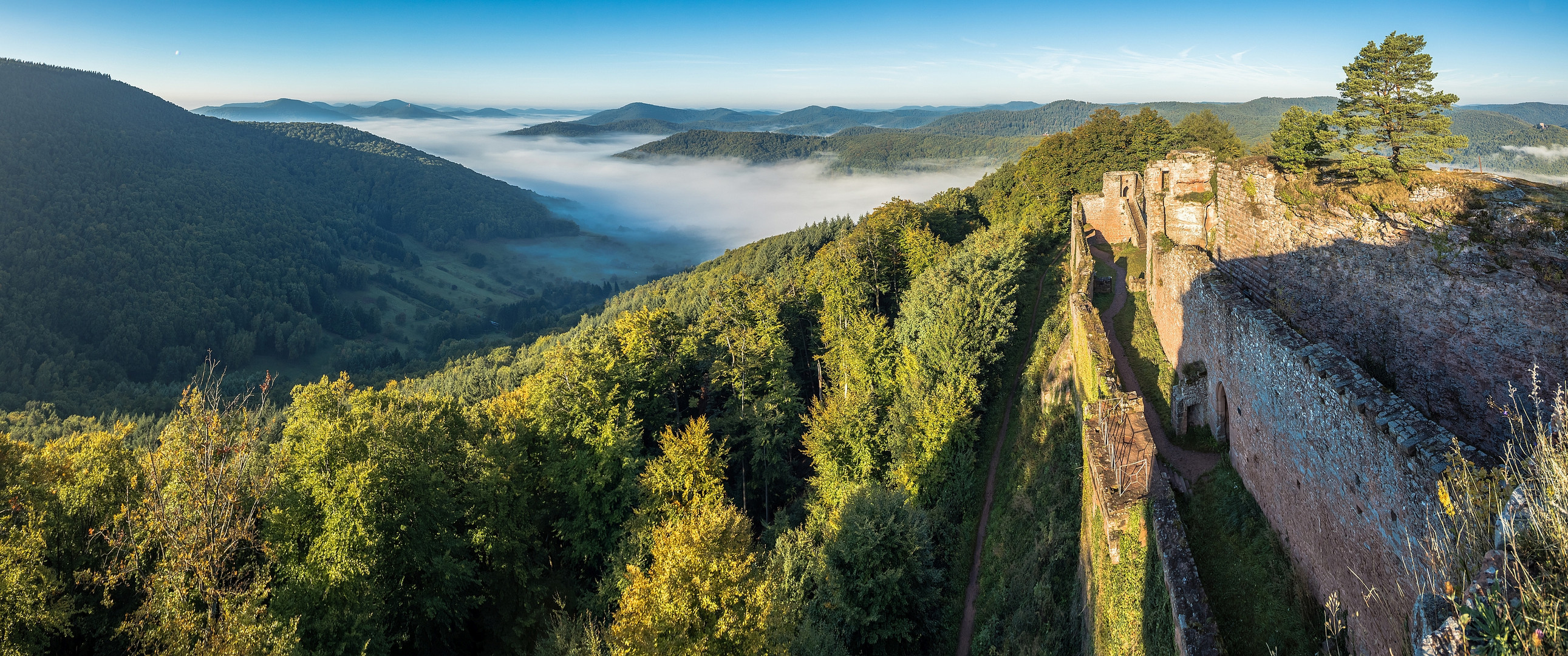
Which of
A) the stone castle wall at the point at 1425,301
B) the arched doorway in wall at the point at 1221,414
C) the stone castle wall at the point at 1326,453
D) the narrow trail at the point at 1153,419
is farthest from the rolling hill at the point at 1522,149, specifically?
the stone castle wall at the point at 1326,453

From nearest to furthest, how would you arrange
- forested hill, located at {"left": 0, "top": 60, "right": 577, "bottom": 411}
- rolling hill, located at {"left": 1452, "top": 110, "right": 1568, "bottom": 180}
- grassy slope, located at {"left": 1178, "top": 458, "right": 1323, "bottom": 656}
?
grassy slope, located at {"left": 1178, "top": 458, "right": 1323, "bottom": 656} < rolling hill, located at {"left": 1452, "top": 110, "right": 1568, "bottom": 180} < forested hill, located at {"left": 0, "top": 60, "right": 577, "bottom": 411}

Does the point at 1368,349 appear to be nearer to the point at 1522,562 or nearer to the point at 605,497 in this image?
the point at 1522,562

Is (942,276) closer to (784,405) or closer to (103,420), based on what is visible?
(784,405)

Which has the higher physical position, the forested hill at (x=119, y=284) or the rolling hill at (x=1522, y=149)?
the rolling hill at (x=1522, y=149)

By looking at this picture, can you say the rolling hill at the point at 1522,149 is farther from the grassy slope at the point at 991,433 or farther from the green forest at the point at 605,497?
the grassy slope at the point at 991,433

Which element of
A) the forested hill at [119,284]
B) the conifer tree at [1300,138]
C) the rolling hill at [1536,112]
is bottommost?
the forested hill at [119,284]

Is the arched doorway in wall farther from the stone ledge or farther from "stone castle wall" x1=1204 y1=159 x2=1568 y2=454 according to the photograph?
the stone ledge

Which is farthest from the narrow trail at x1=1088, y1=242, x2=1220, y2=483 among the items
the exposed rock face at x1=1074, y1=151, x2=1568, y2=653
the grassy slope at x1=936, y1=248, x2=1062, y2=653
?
the grassy slope at x1=936, y1=248, x2=1062, y2=653

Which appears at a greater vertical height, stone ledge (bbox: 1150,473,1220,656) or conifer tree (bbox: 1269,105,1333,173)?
conifer tree (bbox: 1269,105,1333,173)
